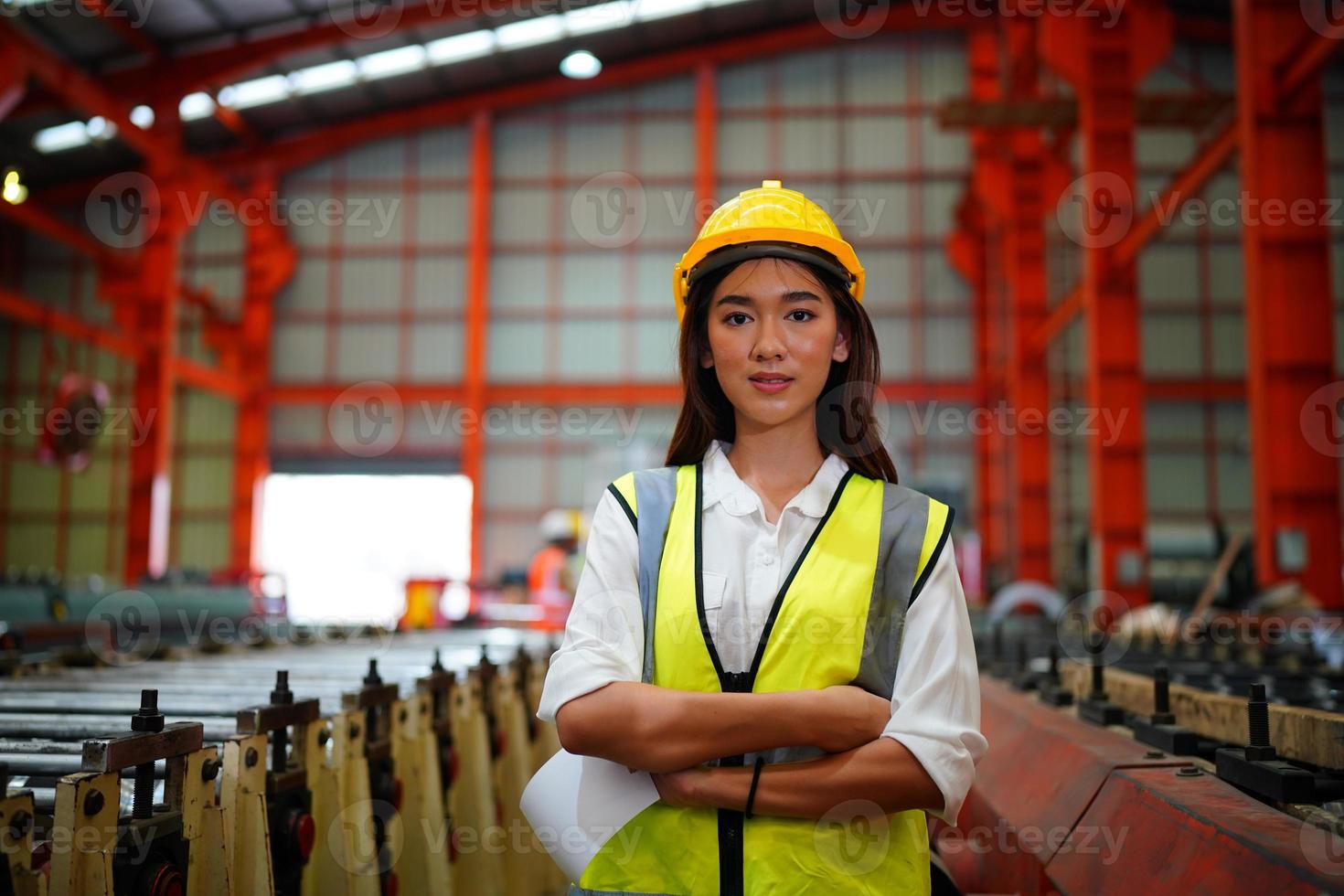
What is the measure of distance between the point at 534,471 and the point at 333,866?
16289 mm

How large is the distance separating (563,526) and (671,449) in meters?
14.6

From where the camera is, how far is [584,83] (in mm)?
19312

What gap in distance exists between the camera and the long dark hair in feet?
5.68

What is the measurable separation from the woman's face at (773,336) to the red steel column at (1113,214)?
1013 cm

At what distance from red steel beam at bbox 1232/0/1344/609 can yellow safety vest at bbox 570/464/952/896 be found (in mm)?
7785

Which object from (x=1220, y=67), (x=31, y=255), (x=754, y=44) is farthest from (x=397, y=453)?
(x=1220, y=67)

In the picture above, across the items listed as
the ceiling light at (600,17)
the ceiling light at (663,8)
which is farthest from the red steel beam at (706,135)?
the ceiling light at (600,17)

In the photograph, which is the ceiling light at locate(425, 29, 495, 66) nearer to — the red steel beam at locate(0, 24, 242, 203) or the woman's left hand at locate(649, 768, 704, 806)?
the red steel beam at locate(0, 24, 242, 203)

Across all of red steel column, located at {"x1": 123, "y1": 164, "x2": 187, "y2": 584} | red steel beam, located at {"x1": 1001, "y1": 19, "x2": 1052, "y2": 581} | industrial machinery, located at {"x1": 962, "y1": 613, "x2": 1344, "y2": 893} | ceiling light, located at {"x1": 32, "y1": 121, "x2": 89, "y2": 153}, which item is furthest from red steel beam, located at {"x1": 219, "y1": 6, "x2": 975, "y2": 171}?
industrial machinery, located at {"x1": 962, "y1": 613, "x2": 1344, "y2": 893}

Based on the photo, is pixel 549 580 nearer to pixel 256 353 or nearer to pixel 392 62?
pixel 256 353

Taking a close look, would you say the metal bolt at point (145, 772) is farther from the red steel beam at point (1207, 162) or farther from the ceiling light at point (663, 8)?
the ceiling light at point (663, 8)

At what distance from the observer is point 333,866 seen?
267 centimetres

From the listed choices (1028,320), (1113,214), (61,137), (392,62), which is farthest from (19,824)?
(61,137)

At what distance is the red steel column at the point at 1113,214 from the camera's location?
35.7ft
